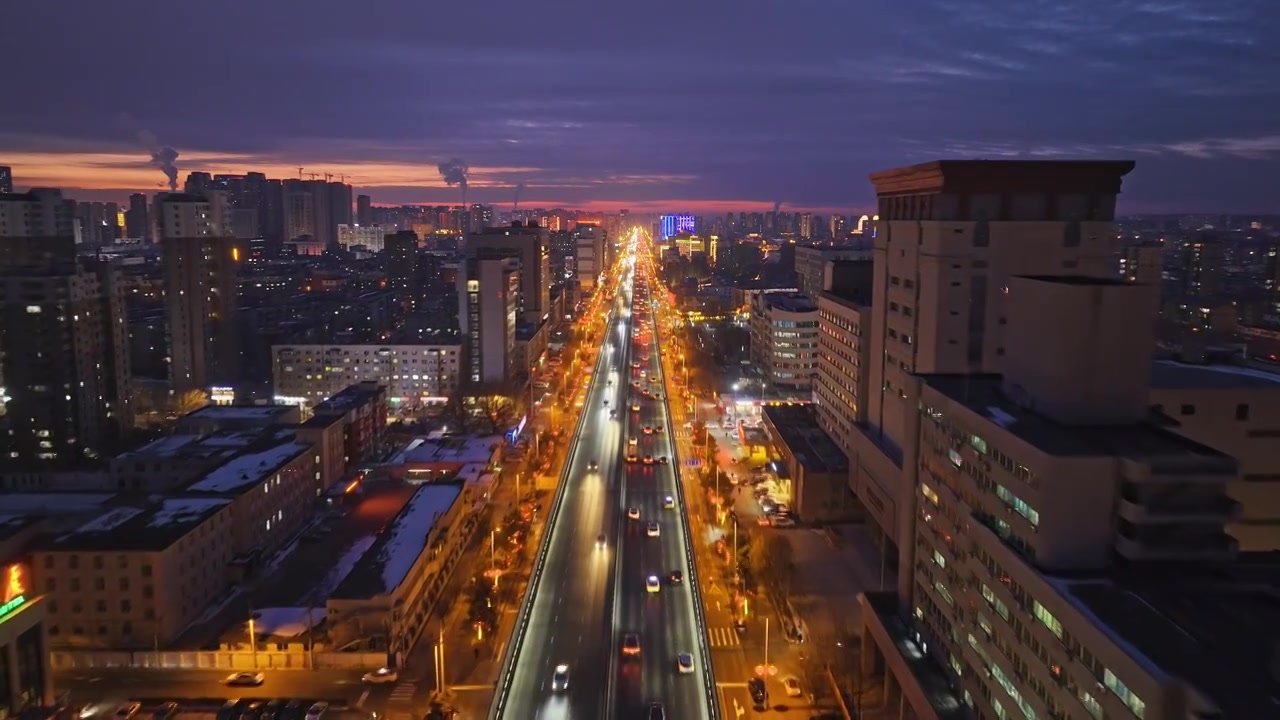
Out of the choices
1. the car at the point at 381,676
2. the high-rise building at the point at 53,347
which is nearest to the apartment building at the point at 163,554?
the car at the point at 381,676

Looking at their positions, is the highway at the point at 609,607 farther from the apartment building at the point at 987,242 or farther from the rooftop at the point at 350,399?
the rooftop at the point at 350,399

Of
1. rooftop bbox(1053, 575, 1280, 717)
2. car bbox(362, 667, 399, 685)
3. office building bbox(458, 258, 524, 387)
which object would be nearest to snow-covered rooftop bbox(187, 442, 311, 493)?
car bbox(362, 667, 399, 685)

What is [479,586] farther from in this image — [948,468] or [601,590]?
[948,468]

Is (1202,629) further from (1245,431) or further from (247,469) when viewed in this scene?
(247,469)

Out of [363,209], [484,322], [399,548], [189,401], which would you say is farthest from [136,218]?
[399,548]

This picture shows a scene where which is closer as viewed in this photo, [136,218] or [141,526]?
[141,526]

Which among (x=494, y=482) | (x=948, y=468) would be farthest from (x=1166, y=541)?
(x=494, y=482)

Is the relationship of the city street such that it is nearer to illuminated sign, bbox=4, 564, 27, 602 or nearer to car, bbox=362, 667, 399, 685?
car, bbox=362, 667, 399, 685
